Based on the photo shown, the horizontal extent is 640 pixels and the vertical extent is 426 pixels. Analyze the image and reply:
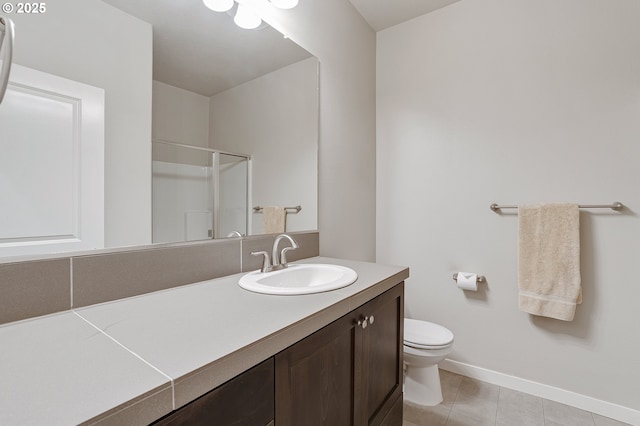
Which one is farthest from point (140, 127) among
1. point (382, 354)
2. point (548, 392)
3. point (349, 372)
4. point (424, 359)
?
point (548, 392)

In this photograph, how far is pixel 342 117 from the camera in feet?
6.64

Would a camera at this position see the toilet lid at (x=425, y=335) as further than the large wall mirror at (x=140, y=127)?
Yes

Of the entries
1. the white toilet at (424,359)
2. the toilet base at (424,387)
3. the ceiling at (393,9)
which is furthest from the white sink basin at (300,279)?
the ceiling at (393,9)

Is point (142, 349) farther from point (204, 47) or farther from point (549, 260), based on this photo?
point (549, 260)

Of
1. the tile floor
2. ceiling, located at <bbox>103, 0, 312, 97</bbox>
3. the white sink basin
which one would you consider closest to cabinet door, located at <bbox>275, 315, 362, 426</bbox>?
the white sink basin

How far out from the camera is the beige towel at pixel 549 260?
1.66m

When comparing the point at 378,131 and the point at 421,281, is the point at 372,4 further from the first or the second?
the point at 421,281

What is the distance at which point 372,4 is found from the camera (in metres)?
2.11

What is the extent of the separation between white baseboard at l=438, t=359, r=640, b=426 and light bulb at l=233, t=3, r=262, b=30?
2.43 meters

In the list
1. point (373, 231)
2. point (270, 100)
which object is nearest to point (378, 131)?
point (373, 231)

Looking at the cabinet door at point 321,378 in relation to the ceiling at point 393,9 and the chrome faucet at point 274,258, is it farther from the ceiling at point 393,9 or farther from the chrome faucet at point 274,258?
the ceiling at point 393,9

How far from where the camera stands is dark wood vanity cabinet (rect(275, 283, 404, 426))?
0.76 m

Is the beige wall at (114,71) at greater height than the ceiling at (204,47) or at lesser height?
lesser

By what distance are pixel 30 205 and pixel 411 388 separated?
1999mm
